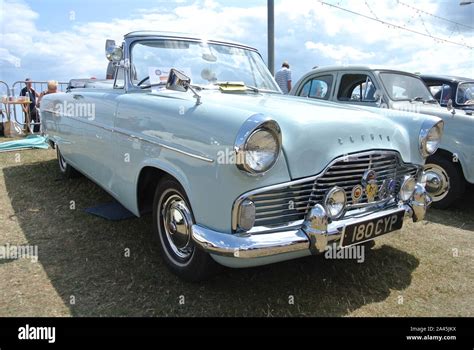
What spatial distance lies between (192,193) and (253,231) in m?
0.41

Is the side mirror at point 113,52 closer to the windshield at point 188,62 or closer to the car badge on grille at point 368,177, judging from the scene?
the windshield at point 188,62

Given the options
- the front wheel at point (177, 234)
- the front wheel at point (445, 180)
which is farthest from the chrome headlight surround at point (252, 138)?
the front wheel at point (445, 180)

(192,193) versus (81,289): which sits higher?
(192,193)

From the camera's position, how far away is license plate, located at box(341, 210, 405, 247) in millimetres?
2402

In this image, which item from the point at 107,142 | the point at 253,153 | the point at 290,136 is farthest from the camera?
the point at 107,142

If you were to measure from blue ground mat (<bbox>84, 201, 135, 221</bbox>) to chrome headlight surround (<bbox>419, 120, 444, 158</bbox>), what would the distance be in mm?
2377

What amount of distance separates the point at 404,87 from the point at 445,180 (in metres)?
1.32

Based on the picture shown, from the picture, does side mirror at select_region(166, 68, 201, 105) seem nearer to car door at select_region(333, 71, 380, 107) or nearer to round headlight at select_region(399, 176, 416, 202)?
round headlight at select_region(399, 176, 416, 202)

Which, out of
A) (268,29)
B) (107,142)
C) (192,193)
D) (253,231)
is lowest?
(253,231)

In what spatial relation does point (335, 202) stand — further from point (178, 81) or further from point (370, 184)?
point (178, 81)

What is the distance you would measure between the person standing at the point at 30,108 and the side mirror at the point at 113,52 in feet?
24.2
